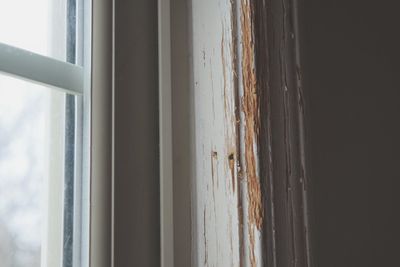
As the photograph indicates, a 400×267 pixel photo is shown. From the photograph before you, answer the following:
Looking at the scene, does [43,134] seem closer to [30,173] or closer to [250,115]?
[30,173]

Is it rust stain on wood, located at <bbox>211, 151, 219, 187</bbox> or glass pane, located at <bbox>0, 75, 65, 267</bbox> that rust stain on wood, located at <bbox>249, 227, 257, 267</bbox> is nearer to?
rust stain on wood, located at <bbox>211, 151, 219, 187</bbox>

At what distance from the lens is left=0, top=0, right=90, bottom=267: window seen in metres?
0.45

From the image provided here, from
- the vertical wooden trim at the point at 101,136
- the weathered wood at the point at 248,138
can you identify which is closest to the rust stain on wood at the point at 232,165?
the weathered wood at the point at 248,138

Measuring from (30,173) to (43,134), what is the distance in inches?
1.6

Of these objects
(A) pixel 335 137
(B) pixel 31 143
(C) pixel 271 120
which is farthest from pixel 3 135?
(A) pixel 335 137

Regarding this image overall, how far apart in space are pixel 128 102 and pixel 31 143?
0.10 meters

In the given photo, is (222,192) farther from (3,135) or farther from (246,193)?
(3,135)

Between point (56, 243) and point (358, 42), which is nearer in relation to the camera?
point (56, 243)

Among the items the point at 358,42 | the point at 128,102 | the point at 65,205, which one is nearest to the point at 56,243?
the point at 65,205

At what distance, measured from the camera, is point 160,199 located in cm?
50


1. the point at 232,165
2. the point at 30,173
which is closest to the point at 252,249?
the point at 232,165

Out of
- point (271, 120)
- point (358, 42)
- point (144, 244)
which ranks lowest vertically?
point (144, 244)

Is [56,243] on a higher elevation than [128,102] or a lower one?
lower

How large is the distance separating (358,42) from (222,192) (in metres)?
0.31
